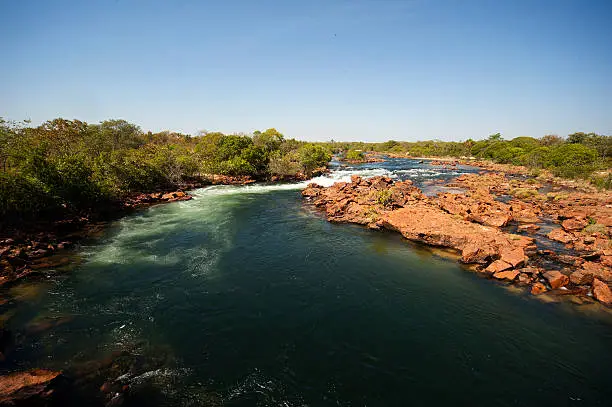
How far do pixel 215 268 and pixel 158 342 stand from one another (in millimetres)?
6744

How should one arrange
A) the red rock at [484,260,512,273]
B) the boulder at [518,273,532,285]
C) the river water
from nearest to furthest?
1. the river water
2. the boulder at [518,273,532,285]
3. the red rock at [484,260,512,273]

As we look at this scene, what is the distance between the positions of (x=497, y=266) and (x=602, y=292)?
15.1 feet

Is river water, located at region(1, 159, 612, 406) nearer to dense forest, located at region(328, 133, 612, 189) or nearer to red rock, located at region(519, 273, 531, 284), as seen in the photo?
red rock, located at region(519, 273, 531, 284)

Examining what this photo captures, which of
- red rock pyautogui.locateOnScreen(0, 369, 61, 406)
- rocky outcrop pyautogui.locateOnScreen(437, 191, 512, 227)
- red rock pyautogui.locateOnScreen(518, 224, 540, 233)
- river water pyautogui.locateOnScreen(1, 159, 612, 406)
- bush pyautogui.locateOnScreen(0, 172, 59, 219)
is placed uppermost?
bush pyautogui.locateOnScreen(0, 172, 59, 219)

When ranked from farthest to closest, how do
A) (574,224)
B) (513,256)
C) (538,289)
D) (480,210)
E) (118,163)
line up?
(118,163), (480,210), (574,224), (513,256), (538,289)

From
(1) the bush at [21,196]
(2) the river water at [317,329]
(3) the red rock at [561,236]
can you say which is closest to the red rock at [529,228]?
(3) the red rock at [561,236]

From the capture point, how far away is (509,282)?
53.1 feet

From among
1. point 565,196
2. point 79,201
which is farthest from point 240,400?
point 565,196


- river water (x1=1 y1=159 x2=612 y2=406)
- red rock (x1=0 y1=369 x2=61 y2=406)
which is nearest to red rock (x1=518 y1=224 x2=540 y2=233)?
river water (x1=1 y1=159 x2=612 y2=406)

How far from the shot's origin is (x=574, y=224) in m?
24.9

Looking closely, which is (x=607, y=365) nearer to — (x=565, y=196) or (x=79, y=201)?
(x=565, y=196)

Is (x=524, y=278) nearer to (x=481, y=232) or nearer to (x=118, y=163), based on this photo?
(x=481, y=232)

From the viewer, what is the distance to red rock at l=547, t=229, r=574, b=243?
21.8 m

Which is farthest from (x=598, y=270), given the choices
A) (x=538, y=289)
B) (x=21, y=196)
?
(x=21, y=196)
